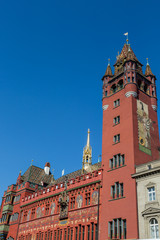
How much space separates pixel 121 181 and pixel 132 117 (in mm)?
9171

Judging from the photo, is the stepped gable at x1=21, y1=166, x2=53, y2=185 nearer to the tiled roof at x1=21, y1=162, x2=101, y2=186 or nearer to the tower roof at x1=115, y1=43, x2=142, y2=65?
the tiled roof at x1=21, y1=162, x2=101, y2=186

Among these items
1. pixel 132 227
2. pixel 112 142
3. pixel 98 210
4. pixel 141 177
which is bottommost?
pixel 132 227

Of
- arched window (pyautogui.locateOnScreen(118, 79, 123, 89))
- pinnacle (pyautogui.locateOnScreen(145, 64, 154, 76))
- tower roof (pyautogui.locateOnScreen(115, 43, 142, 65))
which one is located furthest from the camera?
tower roof (pyautogui.locateOnScreen(115, 43, 142, 65))

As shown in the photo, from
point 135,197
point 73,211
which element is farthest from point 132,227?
point 73,211

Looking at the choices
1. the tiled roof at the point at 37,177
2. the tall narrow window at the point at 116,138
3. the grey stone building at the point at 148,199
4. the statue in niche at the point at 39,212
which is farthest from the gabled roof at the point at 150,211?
the tiled roof at the point at 37,177

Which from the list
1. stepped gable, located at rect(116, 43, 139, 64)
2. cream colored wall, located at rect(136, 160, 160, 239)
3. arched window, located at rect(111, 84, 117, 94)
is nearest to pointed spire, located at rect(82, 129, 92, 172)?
arched window, located at rect(111, 84, 117, 94)

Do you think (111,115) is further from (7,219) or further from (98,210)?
(7,219)

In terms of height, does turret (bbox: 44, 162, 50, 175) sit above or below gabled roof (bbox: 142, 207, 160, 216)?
above

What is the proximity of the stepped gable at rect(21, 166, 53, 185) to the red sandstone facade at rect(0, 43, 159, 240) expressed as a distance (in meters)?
9.34

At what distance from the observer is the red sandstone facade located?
1398 inches

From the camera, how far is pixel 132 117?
131ft

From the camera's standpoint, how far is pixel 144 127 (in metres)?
41.1

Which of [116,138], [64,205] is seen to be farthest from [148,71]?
[64,205]

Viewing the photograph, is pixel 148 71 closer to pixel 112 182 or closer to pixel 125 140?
pixel 125 140
